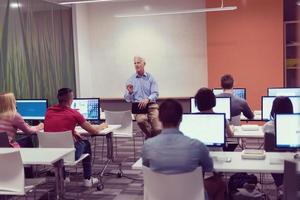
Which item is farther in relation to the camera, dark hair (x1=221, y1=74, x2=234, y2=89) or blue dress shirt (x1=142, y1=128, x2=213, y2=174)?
dark hair (x1=221, y1=74, x2=234, y2=89)

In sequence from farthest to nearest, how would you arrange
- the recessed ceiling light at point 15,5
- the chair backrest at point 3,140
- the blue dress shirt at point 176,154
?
1. the recessed ceiling light at point 15,5
2. the chair backrest at point 3,140
3. the blue dress shirt at point 176,154

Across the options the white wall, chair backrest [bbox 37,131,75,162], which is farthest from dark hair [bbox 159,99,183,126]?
the white wall

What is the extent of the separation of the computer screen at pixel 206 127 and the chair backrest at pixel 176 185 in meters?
1.12

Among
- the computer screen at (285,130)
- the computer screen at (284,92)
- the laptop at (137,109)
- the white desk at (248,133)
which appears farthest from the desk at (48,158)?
the computer screen at (284,92)

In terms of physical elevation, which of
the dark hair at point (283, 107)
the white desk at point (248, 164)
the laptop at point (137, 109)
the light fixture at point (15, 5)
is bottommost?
the white desk at point (248, 164)

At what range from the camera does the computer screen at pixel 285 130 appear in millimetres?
3330

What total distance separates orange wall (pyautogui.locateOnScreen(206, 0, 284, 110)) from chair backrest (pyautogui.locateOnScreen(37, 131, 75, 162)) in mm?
4639

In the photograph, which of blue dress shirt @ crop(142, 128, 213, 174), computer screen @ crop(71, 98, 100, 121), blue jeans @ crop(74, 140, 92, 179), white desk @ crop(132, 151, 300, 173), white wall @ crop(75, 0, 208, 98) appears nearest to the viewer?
blue dress shirt @ crop(142, 128, 213, 174)

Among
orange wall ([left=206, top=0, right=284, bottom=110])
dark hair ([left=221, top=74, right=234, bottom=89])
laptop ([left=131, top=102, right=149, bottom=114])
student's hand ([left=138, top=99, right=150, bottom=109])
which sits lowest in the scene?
laptop ([left=131, top=102, right=149, bottom=114])

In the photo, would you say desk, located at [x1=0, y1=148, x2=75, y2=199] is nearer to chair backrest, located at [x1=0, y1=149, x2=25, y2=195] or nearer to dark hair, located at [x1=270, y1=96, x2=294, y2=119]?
chair backrest, located at [x1=0, y1=149, x2=25, y2=195]

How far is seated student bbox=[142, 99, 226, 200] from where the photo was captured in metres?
2.57

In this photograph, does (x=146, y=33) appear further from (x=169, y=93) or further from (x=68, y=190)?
(x=68, y=190)

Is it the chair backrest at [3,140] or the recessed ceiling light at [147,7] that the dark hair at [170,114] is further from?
the recessed ceiling light at [147,7]

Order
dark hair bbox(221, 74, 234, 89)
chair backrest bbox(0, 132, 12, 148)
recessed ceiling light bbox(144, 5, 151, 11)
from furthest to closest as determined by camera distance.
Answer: recessed ceiling light bbox(144, 5, 151, 11), dark hair bbox(221, 74, 234, 89), chair backrest bbox(0, 132, 12, 148)
